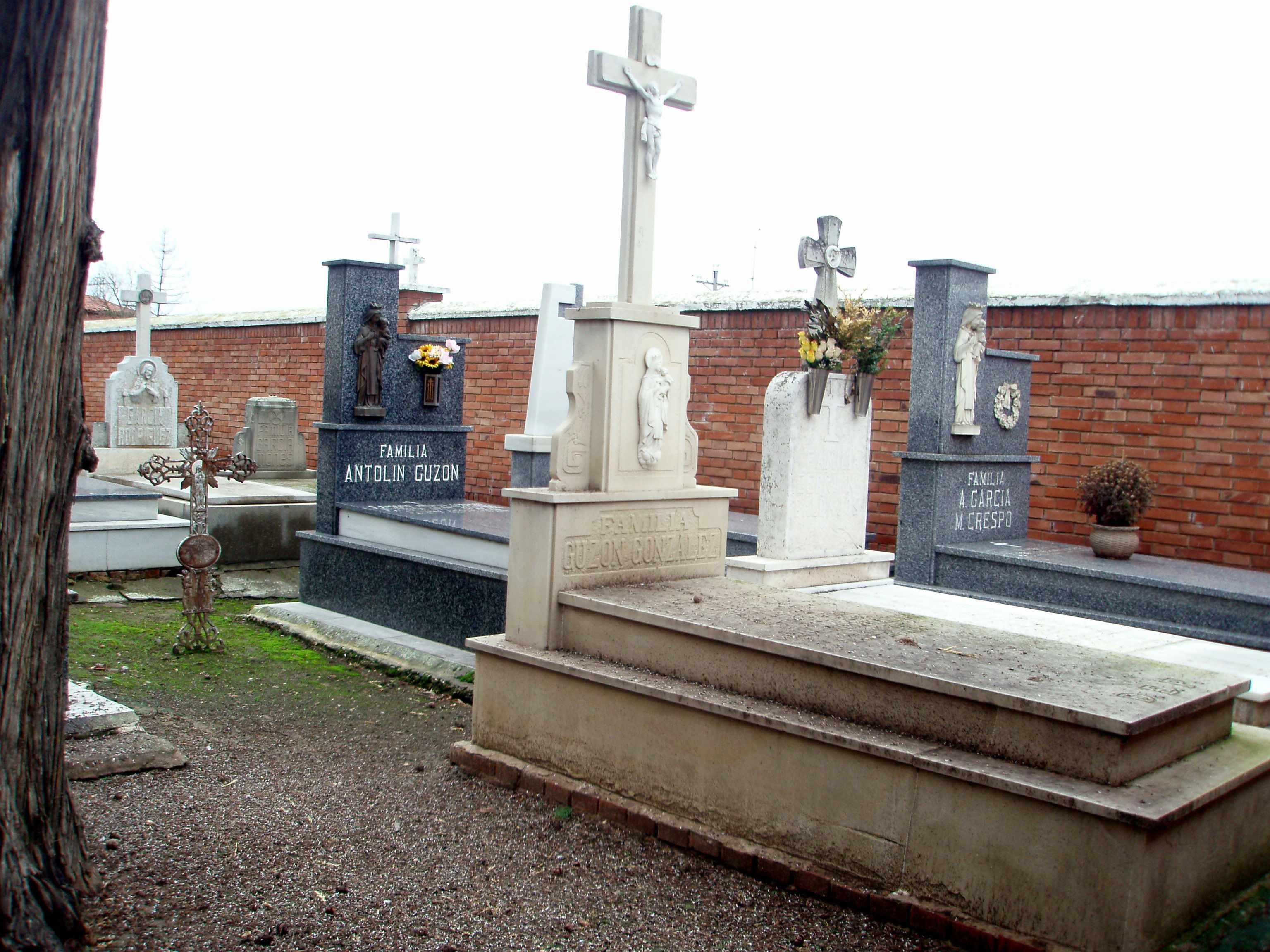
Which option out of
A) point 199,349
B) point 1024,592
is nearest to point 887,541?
point 1024,592

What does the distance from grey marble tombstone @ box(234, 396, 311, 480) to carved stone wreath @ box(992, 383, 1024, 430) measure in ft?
32.6

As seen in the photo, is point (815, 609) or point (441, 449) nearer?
point (815, 609)

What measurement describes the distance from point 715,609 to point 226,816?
204 centimetres

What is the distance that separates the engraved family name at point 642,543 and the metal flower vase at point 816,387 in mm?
1894

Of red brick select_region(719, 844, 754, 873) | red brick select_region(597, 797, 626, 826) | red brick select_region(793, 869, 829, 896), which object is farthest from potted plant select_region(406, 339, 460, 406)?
red brick select_region(793, 869, 829, 896)

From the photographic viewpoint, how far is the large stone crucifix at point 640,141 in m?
5.44

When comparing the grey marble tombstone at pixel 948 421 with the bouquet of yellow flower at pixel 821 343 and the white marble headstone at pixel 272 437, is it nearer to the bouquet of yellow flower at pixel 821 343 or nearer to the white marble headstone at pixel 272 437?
the bouquet of yellow flower at pixel 821 343

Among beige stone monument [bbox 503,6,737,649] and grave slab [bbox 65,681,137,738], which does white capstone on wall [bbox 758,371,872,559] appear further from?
grave slab [bbox 65,681,137,738]

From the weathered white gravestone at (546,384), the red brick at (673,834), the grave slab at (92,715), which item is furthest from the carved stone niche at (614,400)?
the weathered white gravestone at (546,384)

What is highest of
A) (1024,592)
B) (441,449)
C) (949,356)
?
(949,356)

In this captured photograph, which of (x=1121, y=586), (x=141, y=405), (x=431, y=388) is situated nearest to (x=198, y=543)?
(x=431, y=388)

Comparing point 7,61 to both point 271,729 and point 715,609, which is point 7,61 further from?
point 271,729

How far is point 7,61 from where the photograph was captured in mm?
2734

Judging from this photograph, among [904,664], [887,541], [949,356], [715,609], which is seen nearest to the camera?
[904,664]
